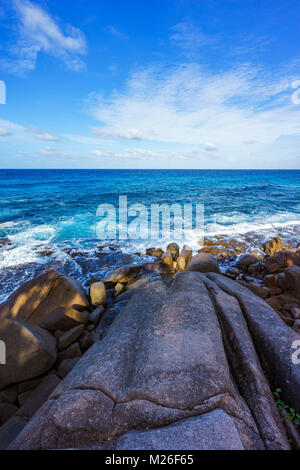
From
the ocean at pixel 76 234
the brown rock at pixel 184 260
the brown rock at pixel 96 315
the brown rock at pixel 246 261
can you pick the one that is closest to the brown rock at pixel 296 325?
the brown rock at pixel 246 261

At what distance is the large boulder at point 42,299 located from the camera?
21.4ft

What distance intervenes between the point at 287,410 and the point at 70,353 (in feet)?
16.5

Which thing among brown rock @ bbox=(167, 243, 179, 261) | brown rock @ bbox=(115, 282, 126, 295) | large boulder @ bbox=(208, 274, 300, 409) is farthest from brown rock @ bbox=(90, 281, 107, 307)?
brown rock @ bbox=(167, 243, 179, 261)

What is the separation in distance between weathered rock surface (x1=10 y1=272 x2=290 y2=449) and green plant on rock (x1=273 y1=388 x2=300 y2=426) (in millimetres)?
158

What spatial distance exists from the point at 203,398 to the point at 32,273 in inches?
413

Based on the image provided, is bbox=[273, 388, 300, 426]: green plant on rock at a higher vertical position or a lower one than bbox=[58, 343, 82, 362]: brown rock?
higher

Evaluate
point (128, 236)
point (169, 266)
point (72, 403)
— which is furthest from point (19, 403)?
point (128, 236)

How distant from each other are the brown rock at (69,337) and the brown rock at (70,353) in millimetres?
185

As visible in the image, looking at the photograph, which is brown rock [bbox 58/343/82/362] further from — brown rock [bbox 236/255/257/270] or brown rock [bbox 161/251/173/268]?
brown rock [bbox 236/255/257/270]

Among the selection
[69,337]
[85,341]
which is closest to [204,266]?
[85,341]

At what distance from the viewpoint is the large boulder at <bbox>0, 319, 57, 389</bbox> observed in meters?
4.71

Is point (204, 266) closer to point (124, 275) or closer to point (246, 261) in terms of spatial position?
point (246, 261)

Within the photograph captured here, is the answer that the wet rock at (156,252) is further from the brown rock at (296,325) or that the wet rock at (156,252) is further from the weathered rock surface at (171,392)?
the weathered rock surface at (171,392)

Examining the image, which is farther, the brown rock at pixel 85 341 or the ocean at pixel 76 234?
the ocean at pixel 76 234
